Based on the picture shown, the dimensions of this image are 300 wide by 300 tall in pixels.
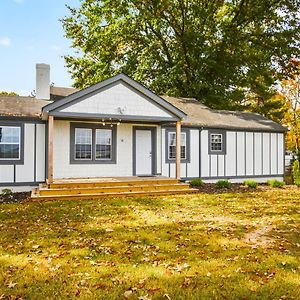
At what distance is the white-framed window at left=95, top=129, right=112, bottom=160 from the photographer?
1548cm

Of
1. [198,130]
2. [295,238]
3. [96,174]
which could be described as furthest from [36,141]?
[295,238]

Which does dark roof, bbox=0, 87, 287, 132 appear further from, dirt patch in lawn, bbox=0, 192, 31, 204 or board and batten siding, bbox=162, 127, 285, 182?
dirt patch in lawn, bbox=0, 192, 31, 204

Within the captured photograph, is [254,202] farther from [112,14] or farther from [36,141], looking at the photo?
[112,14]

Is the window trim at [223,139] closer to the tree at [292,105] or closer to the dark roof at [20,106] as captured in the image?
the dark roof at [20,106]

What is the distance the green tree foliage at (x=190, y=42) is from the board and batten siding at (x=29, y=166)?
531 inches

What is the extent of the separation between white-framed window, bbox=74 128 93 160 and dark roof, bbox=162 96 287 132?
484 centimetres

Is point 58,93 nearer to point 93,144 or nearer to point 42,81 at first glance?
point 42,81

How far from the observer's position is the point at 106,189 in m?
13.1

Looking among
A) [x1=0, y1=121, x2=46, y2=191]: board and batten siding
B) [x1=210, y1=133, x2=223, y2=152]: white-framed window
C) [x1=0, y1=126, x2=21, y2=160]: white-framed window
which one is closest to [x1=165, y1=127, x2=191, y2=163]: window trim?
[x1=210, y1=133, x2=223, y2=152]: white-framed window

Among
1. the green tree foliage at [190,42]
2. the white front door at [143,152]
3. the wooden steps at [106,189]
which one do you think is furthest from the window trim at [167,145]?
the green tree foliage at [190,42]

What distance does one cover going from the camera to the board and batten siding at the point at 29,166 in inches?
541

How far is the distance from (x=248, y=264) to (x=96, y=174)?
35.6ft

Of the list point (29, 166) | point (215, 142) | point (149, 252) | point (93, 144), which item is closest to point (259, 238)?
point (149, 252)

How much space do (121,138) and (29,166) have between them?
4.34 m
